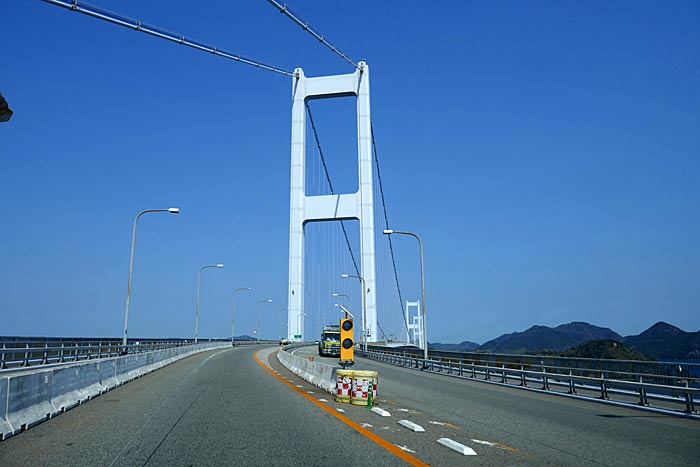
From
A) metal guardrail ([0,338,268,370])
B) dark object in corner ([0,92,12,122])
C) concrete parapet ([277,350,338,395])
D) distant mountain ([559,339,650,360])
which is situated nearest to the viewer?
dark object in corner ([0,92,12,122])

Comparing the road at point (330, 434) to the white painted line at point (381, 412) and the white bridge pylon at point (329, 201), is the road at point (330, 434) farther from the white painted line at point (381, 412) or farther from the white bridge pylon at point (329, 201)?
the white bridge pylon at point (329, 201)

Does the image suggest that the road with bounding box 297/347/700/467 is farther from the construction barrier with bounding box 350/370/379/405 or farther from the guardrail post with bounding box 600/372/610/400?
the guardrail post with bounding box 600/372/610/400

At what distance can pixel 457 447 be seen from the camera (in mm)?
8156

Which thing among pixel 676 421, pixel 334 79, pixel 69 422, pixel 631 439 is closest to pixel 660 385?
pixel 676 421

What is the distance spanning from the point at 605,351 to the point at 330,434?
34232 mm

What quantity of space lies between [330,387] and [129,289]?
19.6 metres

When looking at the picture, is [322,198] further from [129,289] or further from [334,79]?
[129,289]

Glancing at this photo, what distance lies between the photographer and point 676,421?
12.7 m

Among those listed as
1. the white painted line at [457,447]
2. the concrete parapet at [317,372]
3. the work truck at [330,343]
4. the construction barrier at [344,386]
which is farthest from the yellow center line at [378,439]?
the work truck at [330,343]

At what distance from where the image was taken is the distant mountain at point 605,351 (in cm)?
3062

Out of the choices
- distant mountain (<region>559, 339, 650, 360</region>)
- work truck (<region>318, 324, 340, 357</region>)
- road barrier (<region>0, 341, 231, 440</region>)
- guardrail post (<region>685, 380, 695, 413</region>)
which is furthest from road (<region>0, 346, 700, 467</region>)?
work truck (<region>318, 324, 340, 357</region>)

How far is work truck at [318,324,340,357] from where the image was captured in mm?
50219

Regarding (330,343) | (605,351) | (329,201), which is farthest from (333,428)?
(329,201)

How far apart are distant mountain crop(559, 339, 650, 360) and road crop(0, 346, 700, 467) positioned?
17.1 m
